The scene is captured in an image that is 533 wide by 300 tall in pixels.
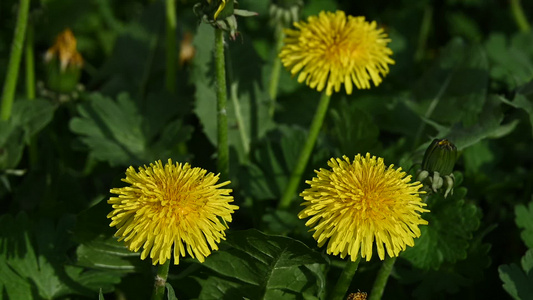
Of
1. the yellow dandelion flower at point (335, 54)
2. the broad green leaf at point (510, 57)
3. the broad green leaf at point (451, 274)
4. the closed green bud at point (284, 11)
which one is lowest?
the broad green leaf at point (451, 274)

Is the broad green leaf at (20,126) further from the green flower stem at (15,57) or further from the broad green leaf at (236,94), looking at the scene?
the broad green leaf at (236,94)

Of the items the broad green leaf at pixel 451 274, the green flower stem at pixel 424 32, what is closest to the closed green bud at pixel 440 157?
the broad green leaf at pixel 451 274

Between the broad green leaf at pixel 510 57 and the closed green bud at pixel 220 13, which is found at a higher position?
the broad green leaf at pixel 510 57

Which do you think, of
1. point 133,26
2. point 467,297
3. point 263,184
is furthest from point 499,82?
point 133,26

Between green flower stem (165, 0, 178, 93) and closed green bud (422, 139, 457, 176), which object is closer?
closed green bud (422, 139, 457, 176)

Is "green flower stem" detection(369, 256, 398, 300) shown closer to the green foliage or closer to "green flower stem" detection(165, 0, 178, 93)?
the green foliage

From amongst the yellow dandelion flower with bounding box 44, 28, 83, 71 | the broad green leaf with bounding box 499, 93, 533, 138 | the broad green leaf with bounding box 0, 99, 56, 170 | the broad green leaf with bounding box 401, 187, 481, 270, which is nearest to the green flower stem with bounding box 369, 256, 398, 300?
the broad green leaf with bounding box 401, 187, 481, 270
